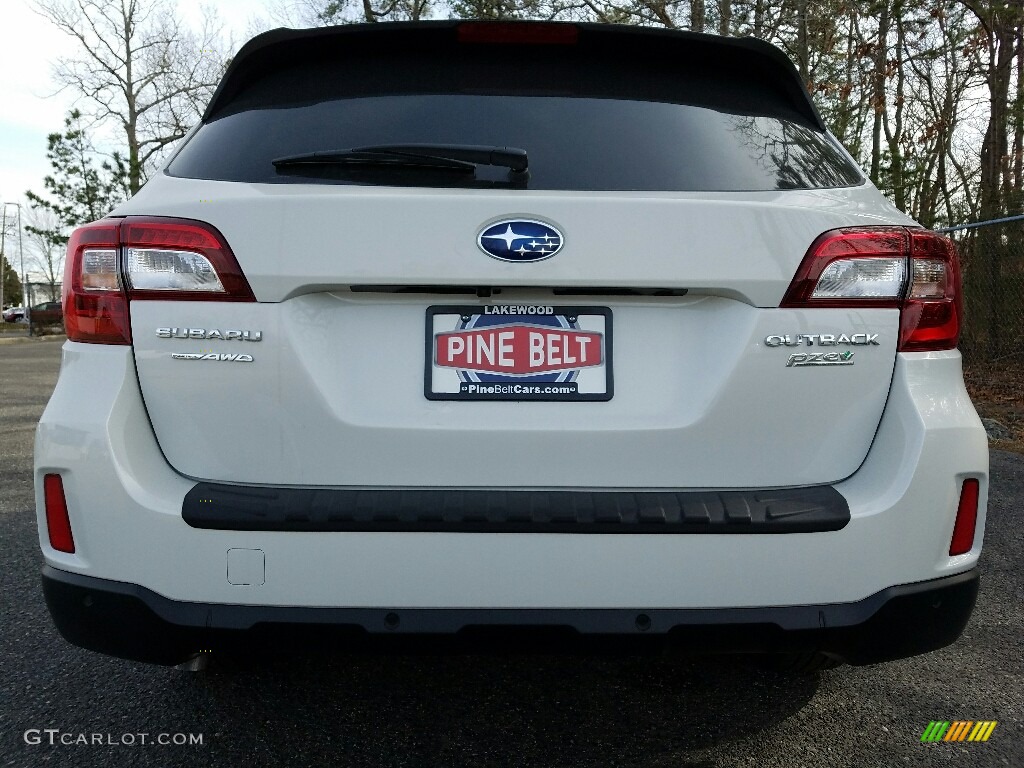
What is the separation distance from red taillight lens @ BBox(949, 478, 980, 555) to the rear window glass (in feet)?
2.35

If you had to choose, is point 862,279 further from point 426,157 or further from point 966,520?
point 426,157

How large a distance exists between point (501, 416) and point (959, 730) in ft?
5.22

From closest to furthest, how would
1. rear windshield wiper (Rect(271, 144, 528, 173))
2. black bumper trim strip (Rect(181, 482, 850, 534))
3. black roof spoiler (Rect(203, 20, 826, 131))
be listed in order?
black bumper trim strip (Rect(181, 482, 850, 534)) → rear windshield wiper (Rect(271, 144, 528, 173)) → black roof spoiler (Rect(203, 20, 826, 131))

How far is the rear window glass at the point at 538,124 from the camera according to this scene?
165cm

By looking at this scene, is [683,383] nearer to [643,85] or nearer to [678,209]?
[678,209]

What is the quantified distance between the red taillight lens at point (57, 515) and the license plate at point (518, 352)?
0.78 metres

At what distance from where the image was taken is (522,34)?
1935 millimetres

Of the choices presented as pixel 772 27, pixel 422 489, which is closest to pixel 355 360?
pixel 422 489

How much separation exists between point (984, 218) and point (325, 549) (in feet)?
35.2

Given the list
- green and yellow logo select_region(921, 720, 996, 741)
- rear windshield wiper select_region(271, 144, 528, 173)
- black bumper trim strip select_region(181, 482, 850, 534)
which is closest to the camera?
black bumper trim strip select_region(181, 482, 850, 534)

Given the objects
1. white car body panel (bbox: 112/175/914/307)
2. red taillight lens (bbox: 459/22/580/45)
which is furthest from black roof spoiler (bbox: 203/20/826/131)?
white car body panel (bbox: 112/175/914/307)

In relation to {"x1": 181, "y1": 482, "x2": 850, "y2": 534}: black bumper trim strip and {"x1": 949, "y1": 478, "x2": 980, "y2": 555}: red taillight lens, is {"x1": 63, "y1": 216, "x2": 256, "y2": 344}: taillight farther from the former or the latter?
{"x1": 949, "y1": 478, "x2": 980, "y2": 555}: red taillight lens

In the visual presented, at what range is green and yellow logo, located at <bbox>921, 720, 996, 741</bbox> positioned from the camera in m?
2.07

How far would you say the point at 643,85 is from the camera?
188 centimetres
